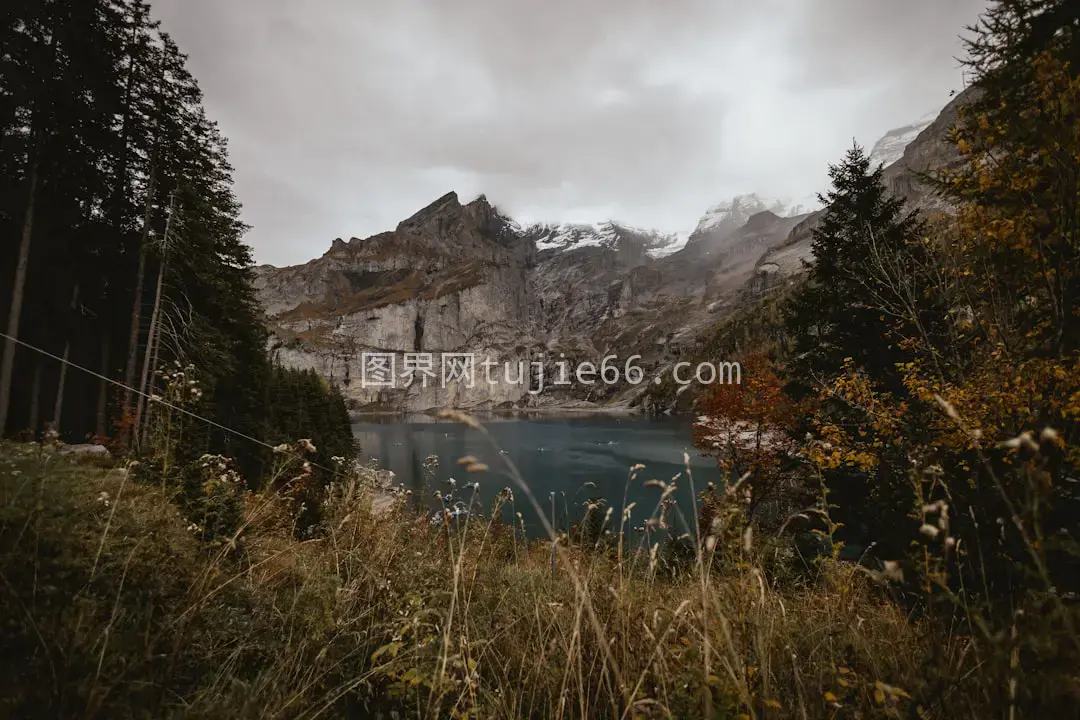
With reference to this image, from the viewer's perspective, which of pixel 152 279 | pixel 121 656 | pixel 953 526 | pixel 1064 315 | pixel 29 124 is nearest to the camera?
pixel 121 656

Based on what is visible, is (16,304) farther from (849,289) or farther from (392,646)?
(849,289)

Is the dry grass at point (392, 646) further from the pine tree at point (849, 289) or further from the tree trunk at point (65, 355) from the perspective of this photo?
the tree trunk at point (65, 355)

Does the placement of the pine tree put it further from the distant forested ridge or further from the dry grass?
the distant forested ridge

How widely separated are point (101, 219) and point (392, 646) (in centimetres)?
2123

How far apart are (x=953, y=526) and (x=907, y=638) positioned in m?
1.14

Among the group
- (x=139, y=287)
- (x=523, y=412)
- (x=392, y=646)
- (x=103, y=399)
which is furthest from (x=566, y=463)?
(x=523, y=412)

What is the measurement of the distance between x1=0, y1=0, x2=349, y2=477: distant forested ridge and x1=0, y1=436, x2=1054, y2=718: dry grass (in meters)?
11.2

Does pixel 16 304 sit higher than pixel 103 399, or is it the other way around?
pixel 16 304

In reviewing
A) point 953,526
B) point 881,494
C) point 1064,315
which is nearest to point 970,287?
point 1064,315

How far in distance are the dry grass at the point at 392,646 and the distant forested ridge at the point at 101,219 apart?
36.8ft

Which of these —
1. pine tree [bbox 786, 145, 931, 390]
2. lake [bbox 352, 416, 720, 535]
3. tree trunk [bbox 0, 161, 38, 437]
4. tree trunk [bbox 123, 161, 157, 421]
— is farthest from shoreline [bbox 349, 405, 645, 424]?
tree trunk [bbox 0, 161, 38, 437]

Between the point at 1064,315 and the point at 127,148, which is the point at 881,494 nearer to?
the point at 1064,315

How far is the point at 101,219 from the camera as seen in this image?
1537 cm

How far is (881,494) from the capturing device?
241 inches
